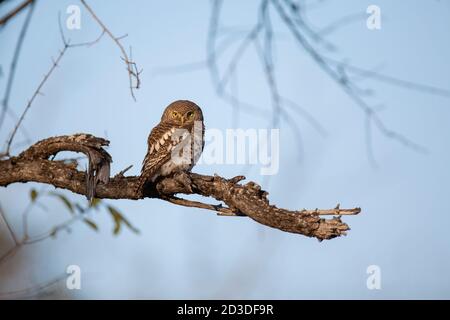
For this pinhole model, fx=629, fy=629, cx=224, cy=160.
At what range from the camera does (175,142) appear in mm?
4551

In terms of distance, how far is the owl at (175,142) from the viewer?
4143 millimetres

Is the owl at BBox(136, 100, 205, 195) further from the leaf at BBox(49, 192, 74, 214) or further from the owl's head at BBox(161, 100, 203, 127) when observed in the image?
the leaf at BBox(49, 192, 74, 214)

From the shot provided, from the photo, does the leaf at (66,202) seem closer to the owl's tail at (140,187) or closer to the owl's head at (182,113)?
the owl's tail at (140,187)

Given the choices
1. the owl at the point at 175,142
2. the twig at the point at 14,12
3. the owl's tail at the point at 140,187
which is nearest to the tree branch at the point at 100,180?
the owl's tail at the point at 140,187

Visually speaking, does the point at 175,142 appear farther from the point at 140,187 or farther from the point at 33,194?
the point at 33,194

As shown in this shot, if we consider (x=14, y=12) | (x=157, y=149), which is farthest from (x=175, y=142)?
(x=14, y=12)

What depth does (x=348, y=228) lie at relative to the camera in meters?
2.65

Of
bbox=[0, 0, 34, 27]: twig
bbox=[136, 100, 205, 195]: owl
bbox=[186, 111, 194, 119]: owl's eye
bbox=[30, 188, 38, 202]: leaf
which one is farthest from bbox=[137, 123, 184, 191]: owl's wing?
bbox=[0, 0, 34, 27]: twig

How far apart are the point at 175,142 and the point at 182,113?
66 centimetres

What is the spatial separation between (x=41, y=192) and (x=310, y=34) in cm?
179
